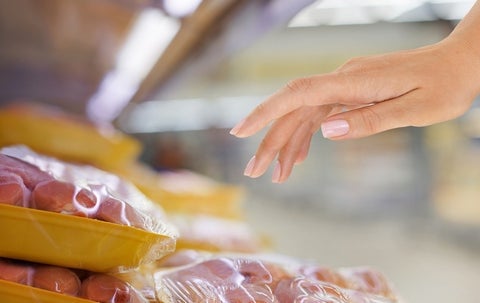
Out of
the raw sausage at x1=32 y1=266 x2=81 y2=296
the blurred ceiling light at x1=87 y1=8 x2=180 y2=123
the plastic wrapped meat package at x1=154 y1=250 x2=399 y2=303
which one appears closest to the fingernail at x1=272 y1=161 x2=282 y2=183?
the plastic wrapped meat package at x1=154 y1=250 x2=399 y2=303

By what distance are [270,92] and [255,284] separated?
0.90 meters

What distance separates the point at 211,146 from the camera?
461 cm

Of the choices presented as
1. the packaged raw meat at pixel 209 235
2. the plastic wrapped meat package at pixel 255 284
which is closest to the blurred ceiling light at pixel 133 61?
the packaged raw meat at pixel 209 235

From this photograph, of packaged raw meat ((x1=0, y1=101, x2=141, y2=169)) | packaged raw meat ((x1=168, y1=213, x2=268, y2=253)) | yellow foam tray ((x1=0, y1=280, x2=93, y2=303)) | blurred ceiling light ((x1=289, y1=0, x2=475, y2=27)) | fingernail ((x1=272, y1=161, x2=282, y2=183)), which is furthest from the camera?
packaged raw meat ((x1=0, y1=101, x2=141, y2=169))

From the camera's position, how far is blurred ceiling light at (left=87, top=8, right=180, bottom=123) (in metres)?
1.90

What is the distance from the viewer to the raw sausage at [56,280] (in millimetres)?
875

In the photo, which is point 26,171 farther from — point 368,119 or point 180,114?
point 180,114

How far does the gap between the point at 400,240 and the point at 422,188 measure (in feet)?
1.63

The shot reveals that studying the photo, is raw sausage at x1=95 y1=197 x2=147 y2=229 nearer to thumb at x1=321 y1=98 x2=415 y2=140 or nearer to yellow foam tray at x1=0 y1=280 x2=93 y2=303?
yellow foam tray at x1=0 y1=280 x2=93 y2=303

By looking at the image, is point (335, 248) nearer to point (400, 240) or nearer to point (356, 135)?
point (400, 240)

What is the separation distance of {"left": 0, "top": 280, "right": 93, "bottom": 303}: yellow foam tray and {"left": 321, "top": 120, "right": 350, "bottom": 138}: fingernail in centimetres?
38

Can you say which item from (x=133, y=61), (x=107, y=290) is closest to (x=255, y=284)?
(x=107, y=290)

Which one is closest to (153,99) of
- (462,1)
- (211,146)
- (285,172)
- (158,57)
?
(158,57)

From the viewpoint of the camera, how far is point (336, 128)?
35.6 inches
